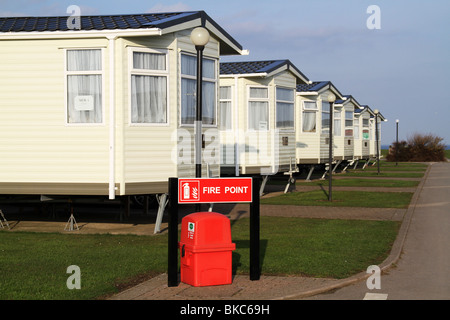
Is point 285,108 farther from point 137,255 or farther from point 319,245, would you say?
point 137,255

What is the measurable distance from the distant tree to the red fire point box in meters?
55.5

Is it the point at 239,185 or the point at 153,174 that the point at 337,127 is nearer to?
the point at 153,174

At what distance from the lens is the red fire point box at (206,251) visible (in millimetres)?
7809

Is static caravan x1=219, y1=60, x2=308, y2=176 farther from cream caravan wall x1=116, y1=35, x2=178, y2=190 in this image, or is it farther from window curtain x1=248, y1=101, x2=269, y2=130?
cream caravan wall x1=116, y1=35, x2=178, y2=190

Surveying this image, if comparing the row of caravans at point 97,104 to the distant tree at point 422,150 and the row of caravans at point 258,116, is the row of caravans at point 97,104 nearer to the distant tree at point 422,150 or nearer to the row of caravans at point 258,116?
the row of caravans at point 258,116

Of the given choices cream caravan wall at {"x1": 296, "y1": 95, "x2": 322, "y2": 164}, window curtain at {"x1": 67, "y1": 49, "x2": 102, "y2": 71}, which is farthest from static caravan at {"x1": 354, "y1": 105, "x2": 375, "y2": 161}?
window curtain at {"x1": 67, "y1": 49, "x2": 102, "y2": 71}

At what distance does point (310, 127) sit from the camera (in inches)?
1106

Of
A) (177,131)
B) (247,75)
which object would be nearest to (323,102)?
(247,75)

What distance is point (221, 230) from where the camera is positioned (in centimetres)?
795

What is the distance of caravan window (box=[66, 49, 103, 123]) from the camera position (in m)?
12.7

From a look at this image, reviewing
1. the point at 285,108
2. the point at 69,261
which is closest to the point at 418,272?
the point at 69,261

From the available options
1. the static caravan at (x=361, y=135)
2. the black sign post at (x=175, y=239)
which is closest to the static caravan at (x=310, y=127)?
the static caravan at (x=361, y=135)

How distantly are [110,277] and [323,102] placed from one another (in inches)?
894

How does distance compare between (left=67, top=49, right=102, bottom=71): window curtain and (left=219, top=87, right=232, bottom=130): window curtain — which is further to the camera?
(left=219, top=87, right=232, bottom=130): window curtain
